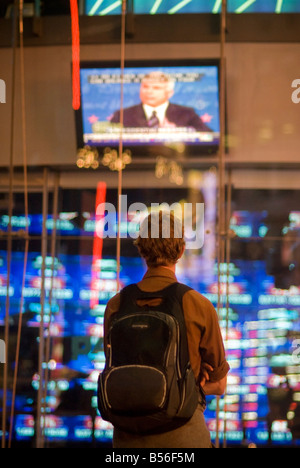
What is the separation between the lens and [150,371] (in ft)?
7.14

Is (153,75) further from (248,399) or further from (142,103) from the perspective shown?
(248,399)

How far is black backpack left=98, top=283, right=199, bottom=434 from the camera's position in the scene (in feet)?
7.09

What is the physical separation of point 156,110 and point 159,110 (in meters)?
0.02

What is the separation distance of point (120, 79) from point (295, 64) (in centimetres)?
116

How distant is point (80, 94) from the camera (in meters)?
4.20

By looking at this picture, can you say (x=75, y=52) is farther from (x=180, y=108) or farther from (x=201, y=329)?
(x=201, y=329)

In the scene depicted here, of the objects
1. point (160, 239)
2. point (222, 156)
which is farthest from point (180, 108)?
point (160, 239)

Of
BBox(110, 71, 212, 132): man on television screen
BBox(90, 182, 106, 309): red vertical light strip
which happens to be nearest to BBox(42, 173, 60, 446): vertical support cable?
BBox(90, 182, 106, 309): red vertical light strip

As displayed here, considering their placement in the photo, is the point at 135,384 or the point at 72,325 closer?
the point at 135,384

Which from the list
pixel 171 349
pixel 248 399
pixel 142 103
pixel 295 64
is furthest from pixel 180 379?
pixel 295 64

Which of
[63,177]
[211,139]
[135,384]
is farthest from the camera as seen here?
[63,177]

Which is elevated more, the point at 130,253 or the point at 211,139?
the point at 211,139

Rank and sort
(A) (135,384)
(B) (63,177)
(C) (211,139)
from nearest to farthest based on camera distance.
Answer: (A) (135,384), (C) (211,139), (B) (63,177)

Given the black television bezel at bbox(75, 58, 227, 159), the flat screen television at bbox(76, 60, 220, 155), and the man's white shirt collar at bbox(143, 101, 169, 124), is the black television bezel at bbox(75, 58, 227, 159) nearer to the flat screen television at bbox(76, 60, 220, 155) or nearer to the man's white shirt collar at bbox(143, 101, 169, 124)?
the flat screen television at bbox(76, 60, 220, 155)
